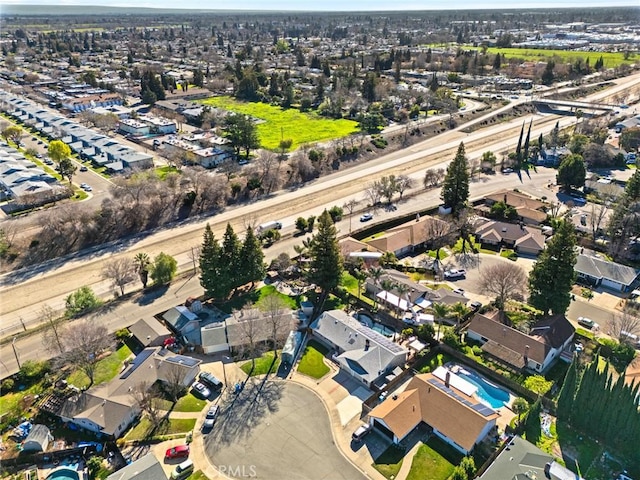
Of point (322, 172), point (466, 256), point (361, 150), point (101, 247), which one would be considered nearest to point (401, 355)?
point (466, 256)

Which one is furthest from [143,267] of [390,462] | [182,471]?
[390,462]

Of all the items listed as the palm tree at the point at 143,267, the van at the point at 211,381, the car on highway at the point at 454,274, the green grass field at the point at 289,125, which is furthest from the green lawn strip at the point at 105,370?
the green grass field at the point at 289,125

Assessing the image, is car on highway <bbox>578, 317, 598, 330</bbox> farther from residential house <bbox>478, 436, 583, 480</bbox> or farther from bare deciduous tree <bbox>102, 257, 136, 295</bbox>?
bare deciduous tree <bbox>102, 257, 136, 295</bbox>

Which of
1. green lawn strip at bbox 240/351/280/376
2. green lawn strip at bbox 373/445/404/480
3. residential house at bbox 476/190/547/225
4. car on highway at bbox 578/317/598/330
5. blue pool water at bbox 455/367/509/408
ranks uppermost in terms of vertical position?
residential house at bbox 476/190/547/225

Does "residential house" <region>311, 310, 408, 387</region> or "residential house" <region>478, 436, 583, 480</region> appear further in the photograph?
"residential house" <region>311, 310, 408, 387</region>

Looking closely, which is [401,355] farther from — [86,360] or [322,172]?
[322,172]

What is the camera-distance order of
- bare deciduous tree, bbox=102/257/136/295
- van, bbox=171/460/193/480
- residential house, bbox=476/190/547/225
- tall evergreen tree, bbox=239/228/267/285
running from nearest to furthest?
van, bbox=171/460/193/480
tall evergreen tree, bbox=239/228/267/285
bare deciduous tree, bbox=102/257/136/295
residential house, bbox=476/190/547/225

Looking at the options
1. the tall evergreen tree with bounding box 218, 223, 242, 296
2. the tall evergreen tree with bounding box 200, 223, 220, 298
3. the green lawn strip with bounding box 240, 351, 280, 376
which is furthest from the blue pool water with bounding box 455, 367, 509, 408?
the tall evergreen tree with bounding box 200, 223, 220, 298
